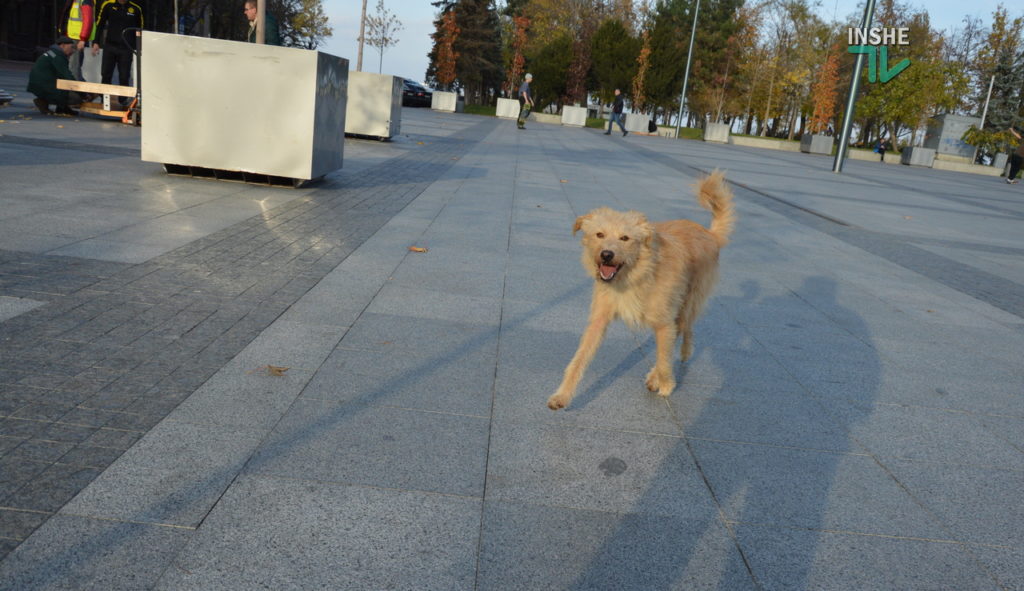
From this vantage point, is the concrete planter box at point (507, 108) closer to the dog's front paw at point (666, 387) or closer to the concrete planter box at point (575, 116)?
the concrete planter box at point (575, 116)

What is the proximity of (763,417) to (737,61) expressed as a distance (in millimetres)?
70448

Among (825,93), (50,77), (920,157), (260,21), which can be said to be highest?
(825,93)

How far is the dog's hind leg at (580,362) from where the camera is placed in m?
3.91

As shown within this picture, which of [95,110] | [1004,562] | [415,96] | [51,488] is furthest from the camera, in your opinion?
[415,96]

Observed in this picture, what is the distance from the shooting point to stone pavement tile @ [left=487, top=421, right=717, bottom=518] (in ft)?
10.1

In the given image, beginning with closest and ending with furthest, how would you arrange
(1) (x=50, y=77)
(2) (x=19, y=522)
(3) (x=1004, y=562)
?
1. (2) (x=19, y=522)
2. (3) (x=1004, y=562)
3. (1) (x=50, y=77)

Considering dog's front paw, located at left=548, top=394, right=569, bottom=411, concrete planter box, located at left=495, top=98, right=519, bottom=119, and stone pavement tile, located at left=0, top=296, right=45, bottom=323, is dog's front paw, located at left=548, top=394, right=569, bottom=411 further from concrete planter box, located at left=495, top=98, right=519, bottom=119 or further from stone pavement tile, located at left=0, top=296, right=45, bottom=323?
concrete planter box, located at left=495, top=98, right=519, bottom=119

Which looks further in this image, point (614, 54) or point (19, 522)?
point (614, 54)

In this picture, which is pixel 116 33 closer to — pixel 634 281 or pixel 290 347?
pixel 290 347

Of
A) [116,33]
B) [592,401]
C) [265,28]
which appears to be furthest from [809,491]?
[116,33]

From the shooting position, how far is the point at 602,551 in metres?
2.72

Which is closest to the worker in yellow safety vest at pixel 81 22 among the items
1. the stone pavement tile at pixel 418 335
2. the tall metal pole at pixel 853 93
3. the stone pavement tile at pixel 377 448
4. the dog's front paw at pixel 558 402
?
the stone pavement tile at pixel 418 335

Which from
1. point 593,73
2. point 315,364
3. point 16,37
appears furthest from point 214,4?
point 315,364

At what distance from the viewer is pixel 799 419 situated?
4.15 metres
